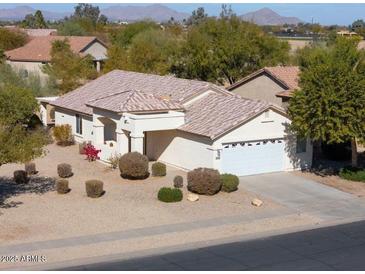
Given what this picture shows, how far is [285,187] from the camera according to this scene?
29.3 m

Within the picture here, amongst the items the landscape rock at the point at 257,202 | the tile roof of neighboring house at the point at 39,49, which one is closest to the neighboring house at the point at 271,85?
the landscape rock at the point at 257,202

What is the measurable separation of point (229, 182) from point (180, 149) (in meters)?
5.34

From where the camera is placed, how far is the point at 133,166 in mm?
29438

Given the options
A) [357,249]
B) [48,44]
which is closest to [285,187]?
[357,249]

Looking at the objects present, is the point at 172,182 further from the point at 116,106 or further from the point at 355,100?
the point at 355,100

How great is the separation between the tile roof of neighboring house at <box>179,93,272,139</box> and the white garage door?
38.6 inches

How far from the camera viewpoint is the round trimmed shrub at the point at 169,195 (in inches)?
1027

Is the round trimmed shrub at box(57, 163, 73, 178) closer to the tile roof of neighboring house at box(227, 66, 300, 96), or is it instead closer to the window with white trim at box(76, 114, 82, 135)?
the window with white trim at box(76, 114, 82, 135)

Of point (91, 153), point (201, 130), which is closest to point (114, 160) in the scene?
point (91, 153)

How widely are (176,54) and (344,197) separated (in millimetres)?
26371

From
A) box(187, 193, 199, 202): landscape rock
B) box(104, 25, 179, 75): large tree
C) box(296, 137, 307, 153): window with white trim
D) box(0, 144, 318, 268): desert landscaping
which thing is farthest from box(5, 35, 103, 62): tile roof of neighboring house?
box(187, 193, 199, 202): landscape rock

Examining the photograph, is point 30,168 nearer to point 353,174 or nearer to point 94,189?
point 94,189

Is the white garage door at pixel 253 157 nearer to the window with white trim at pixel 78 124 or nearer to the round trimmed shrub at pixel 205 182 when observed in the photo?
the round trimmed shrub at pixel 205 182

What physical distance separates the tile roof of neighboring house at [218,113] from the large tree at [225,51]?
15359 mm
